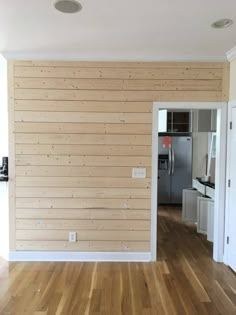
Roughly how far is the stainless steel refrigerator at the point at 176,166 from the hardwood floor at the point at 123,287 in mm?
3147

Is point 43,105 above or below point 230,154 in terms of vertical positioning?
above

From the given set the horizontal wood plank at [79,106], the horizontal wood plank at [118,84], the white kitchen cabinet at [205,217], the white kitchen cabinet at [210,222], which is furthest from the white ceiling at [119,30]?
the white kitchen cabinet at [205,217]

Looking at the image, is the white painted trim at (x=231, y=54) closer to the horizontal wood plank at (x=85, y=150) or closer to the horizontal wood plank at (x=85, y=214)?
the horizontal wood plank at (x=85, y=150)

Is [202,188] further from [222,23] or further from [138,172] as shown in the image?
[222,23]

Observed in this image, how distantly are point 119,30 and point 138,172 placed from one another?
1.74m

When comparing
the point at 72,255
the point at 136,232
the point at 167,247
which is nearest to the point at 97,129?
the point at 136,232

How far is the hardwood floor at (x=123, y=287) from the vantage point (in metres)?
2.69

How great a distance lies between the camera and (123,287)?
10.2 ft

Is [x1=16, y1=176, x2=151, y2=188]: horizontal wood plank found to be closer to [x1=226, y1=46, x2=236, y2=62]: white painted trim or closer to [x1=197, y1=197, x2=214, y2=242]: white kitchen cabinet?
[x1=197, y1=197, x2=214, y2=242]: white kitchen cabinet

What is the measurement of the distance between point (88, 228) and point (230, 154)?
208 cm

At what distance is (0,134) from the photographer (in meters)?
3.87

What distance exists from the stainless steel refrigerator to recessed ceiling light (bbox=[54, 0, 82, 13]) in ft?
16.5

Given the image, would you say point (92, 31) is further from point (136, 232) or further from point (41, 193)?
point (136, 232)

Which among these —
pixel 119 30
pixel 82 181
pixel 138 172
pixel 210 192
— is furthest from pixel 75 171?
pixel 210 192
